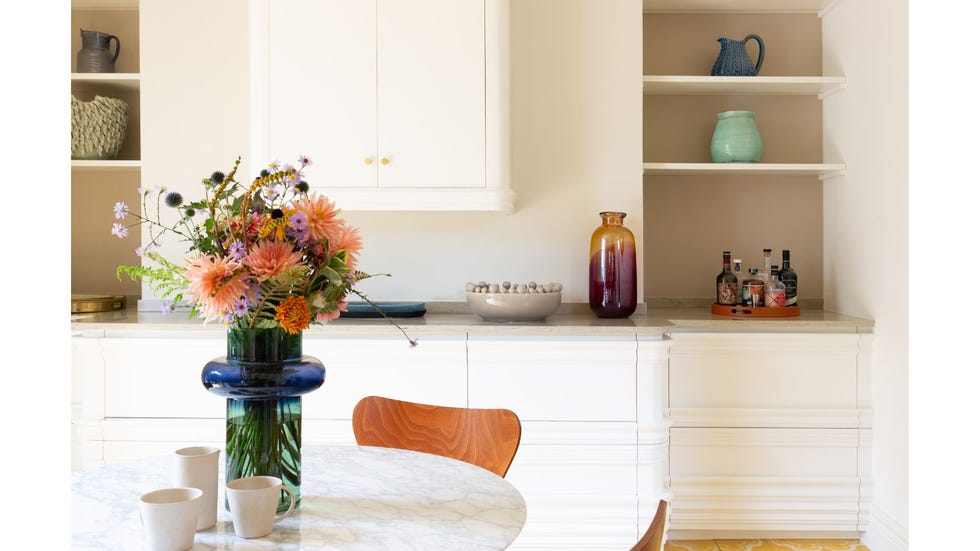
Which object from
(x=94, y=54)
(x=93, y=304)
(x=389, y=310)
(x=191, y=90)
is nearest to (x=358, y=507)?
(x=389, y=310)

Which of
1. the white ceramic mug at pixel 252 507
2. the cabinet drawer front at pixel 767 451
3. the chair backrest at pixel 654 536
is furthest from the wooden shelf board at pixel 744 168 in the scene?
the white ceramic mug at pixel 252 507

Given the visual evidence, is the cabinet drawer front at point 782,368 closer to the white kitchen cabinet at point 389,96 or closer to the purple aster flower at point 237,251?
the white kitchen cabinet at point 389,96

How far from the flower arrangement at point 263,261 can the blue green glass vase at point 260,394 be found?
47 millimetres

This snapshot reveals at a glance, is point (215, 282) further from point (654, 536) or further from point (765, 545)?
point (765, 545)

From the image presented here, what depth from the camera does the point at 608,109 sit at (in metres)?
3.11

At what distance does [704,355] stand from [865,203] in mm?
900

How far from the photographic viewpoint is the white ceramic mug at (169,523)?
1018 millimetres

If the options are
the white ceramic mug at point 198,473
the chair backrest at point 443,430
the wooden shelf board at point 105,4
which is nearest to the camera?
the white ceramic mug at point 198,473

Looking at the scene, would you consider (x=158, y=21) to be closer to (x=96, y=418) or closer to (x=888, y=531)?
(x=96, y=418)

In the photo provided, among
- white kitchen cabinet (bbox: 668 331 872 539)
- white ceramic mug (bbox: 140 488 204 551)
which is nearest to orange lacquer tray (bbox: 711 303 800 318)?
white kitchen cabinet (bbox: 668 331 872 539)

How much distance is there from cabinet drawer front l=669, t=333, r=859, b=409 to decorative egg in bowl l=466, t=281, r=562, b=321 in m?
0.50

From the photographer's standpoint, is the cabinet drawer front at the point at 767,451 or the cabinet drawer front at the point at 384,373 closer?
the cabinet drawer front at the point at 384,373

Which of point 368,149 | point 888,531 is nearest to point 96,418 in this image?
point 368,149
